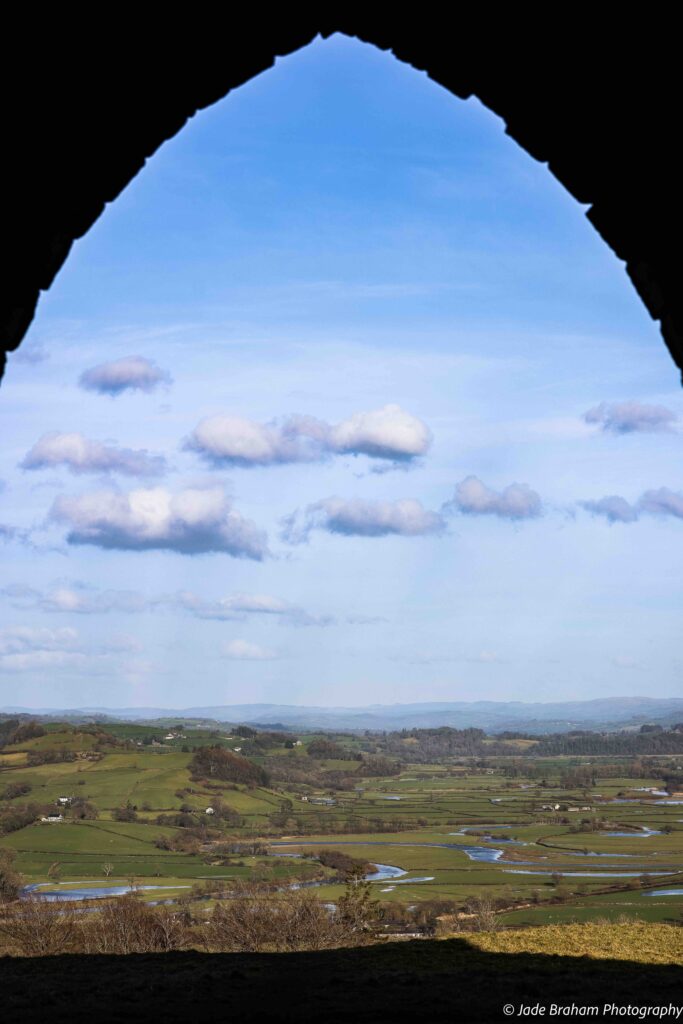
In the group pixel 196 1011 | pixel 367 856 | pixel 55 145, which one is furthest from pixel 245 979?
pixel 367 856

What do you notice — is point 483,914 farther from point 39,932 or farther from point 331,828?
point 331,828

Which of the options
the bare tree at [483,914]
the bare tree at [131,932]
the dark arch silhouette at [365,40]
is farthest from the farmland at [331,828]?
the dark arch silhouette at [365,40]

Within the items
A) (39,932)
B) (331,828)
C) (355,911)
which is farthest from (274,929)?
(331,828)

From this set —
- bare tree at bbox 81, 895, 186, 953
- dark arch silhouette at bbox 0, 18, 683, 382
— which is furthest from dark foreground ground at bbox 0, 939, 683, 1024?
dark arch silhouette at bbox 0, 18, 683, 382

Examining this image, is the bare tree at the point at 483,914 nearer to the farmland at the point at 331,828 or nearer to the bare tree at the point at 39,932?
the farmland at the point at 331,828

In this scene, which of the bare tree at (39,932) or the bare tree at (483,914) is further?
the bare tree at (483,914)

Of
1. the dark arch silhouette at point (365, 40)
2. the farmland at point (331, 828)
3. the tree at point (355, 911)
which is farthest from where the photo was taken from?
the farmland at point (331, 828)
